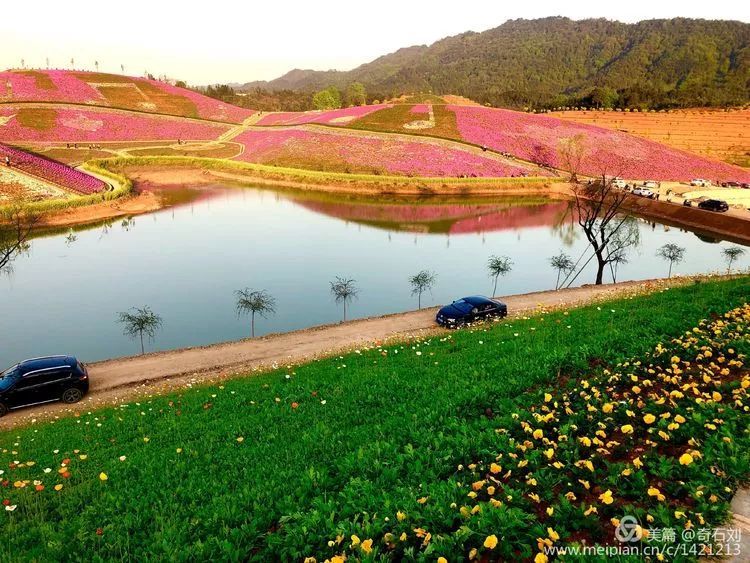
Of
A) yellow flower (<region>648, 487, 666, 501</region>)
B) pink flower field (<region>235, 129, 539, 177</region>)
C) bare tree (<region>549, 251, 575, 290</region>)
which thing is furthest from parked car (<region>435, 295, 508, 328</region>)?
pink flower field (<region>235, 129, 539, 177</region>)

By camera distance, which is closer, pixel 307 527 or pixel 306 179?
pixel 307 527

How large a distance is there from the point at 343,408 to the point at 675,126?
15245 centimetres

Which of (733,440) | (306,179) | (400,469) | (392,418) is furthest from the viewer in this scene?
(306,179)

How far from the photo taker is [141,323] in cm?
2588

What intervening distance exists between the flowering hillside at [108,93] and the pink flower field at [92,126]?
30.2 ft

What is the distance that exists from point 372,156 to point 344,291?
66.8 meters

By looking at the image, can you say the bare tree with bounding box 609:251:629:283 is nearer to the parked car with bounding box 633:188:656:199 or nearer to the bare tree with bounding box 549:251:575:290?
the bare tree with bounding box 549:251:575:290

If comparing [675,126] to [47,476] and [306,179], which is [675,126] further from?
[47,476]

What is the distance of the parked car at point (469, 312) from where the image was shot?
87.2ft

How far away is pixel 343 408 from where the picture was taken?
12180 millimetres

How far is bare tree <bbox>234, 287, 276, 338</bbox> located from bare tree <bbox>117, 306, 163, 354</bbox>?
5381 millimetres

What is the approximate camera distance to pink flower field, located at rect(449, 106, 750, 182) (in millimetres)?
94225

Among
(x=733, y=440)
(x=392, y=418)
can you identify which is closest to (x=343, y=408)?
(x=392, y=418)

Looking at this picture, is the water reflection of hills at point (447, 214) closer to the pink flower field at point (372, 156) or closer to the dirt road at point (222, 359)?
the pink flower field at point (372, 156)
